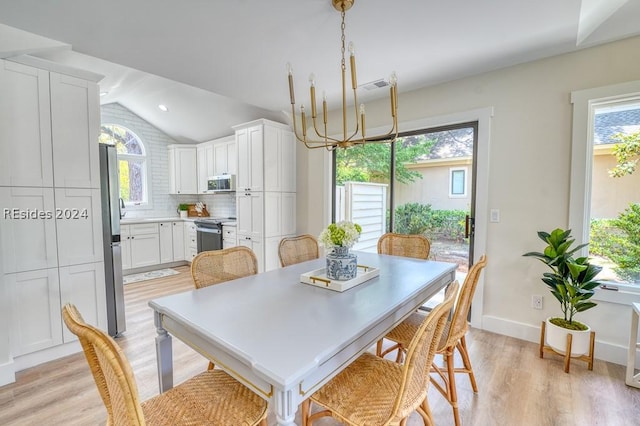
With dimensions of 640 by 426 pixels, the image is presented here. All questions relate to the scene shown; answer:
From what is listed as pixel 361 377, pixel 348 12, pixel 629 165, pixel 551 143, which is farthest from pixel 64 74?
pixel 629 165

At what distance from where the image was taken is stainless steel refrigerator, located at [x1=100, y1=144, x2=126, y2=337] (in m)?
2.58

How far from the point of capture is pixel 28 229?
86.0 inches

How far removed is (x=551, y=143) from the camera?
246 centimetres

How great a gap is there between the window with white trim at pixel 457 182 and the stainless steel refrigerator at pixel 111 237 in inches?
129

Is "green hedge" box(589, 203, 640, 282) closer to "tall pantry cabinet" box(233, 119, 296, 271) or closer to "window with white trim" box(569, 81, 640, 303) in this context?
"window with white trim" box(569, 81, 640, 303)

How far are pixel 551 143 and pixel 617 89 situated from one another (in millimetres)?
515

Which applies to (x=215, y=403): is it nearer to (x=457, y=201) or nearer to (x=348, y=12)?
(x=348, y=12)

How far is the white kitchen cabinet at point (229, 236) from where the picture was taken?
4719mm

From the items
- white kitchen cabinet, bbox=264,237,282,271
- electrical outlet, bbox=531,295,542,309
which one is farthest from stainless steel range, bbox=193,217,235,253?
electrical outlet, bbox=531,295,542,309

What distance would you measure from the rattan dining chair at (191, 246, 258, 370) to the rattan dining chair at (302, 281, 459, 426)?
880mm

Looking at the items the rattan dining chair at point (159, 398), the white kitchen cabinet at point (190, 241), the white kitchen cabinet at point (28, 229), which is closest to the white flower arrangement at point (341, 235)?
the rattan dining chair at point (159, 398)

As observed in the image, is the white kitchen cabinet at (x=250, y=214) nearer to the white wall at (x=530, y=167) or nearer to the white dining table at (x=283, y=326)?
the white dining table at (x=283, y=326)

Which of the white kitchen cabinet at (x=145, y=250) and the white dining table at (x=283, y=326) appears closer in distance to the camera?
the white dining table at (x=283, y=326)

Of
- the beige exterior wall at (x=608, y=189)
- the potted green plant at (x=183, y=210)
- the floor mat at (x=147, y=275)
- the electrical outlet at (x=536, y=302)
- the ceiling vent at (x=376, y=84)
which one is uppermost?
the ceiling vent at (x=376, y=84)
